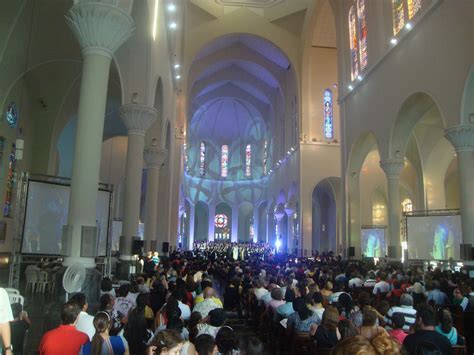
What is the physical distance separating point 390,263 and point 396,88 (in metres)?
6.26

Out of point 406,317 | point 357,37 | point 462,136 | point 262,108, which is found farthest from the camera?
point 262,108

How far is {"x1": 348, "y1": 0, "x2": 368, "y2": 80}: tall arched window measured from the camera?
18656 millimetres

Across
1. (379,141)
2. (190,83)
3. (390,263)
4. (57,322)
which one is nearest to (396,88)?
→ (379,141)

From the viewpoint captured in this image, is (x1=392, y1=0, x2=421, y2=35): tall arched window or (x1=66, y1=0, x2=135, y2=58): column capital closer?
(x1=66, y1=0, x2=135, y2=58): column capital

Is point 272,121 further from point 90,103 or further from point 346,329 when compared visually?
point 346,329

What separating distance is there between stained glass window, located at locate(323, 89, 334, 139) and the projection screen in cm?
2004

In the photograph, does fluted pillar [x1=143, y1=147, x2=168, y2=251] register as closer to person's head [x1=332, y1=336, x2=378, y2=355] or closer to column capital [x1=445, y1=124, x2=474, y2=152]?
column capital [x1=445, y1=124, x2=474, y2=152]

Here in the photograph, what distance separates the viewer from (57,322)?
662 cm

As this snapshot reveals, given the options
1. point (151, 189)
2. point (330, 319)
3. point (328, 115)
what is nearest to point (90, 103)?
point (330, 319)

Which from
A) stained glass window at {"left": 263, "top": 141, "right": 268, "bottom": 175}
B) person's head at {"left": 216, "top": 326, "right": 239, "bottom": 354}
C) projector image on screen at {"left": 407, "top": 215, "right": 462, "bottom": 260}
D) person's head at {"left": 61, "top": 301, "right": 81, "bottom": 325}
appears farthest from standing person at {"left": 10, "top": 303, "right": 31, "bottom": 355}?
stained glass window at {"left": 263, "top": 141, "right": 268, "bottom": 175}

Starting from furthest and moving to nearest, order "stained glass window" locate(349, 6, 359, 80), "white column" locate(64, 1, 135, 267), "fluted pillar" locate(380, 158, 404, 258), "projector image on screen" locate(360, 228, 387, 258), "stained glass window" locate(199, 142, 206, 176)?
"stained glass window" locate(199, 142, 206, 176)
"stained glass window" locate(349, 6, 359, 80)
"projector image on screen" locate(360, 228, 387, 258)
"fluted pillar" locate(380, 158, 404, 258)
"white column" locate(64, 1, 135, 267)

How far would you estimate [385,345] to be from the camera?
7.08 feet

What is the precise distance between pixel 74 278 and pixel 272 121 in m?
31.1

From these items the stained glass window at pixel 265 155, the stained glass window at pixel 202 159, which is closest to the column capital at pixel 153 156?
the stained glass window at pixel 265 155
